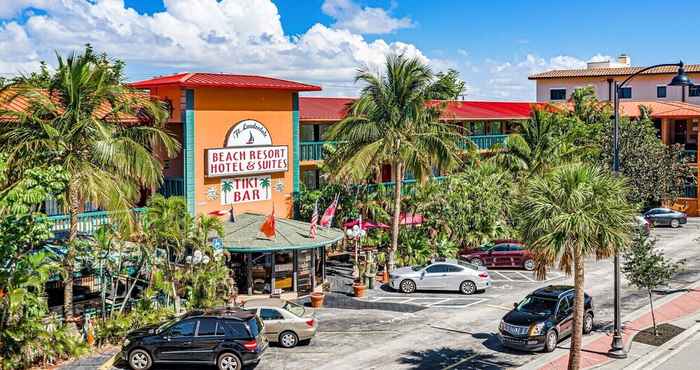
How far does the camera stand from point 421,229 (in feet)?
134

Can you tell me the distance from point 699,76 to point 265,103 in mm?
50343

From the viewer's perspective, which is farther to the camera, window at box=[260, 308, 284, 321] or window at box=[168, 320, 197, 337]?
window at box=[260, 308, 284, 321]

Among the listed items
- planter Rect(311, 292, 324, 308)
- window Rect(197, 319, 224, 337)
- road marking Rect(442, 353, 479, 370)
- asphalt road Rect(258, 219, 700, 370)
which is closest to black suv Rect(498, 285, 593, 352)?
asphalt road Rect(258, 219, 700, 370)

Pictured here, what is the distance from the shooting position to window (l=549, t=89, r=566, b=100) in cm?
8062

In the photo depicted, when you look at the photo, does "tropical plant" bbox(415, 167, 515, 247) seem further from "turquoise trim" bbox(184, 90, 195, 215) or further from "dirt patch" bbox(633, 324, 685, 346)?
"dirt patch" bbox(633, 324, 685, 346)

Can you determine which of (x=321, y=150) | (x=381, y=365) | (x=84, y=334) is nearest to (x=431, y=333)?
(x=381, y=365)

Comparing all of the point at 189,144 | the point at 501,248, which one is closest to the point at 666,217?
the point at 501,248

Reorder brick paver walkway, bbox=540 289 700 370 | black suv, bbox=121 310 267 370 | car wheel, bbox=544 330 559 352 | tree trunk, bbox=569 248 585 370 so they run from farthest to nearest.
Answer: car wheel, bbox=544 330 559 352 < brick paver walkway, bbox=540 289 700 370 < black suv, bbox=121 310 267 370 < tree trunk, bbox=569 248 585 370

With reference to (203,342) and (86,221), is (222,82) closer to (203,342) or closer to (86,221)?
(86,221)

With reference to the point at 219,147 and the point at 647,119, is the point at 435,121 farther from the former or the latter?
the point at 647,119

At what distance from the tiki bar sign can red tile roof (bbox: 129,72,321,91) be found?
183cm

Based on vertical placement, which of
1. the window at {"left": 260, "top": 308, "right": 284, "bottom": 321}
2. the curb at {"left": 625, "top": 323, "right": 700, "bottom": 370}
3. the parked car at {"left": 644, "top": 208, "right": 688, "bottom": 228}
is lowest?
the curb at {"left": 625, "top": 323, "right": 700, "bottom": 370}

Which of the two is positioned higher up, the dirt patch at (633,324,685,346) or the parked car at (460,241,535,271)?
the parked car at (460,241,535,271)

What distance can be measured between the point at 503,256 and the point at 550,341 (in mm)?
15036
